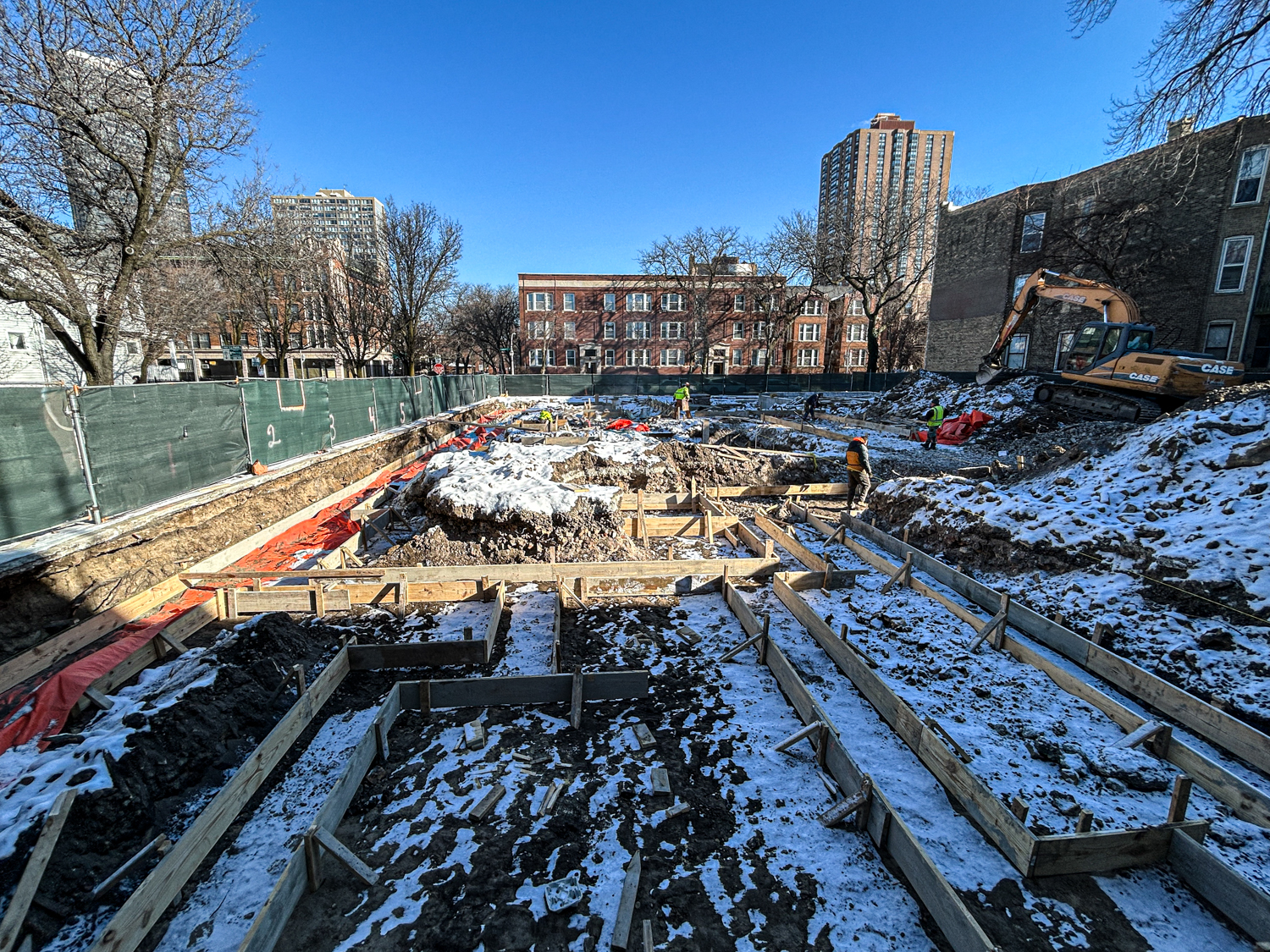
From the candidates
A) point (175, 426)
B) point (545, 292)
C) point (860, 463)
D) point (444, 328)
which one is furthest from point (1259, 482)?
point (444, 328)

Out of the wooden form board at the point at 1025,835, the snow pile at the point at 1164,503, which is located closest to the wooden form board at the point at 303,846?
the wooden form board at the point at 1025,835

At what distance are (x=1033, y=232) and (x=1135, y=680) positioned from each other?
99.9 feet

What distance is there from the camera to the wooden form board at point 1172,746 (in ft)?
11.6

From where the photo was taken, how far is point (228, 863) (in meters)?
3.39

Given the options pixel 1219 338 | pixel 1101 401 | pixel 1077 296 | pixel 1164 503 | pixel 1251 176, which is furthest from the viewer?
pixel 1219 338

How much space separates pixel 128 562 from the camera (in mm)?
7070

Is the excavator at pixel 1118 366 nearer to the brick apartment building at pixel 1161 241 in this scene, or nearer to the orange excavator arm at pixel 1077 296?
the orange excavator arm at pixel 1077 296

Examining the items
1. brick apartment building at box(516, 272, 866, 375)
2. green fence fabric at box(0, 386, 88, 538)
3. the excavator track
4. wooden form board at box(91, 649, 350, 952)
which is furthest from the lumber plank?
brick apartment building at box(516, 272, 866, 375)

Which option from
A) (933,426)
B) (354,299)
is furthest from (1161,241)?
(354,299)

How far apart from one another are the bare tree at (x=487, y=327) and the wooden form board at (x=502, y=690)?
47848 millimetres

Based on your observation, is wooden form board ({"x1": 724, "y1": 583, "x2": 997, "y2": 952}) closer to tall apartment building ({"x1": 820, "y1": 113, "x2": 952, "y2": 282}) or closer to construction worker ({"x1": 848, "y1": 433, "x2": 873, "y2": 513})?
construction worker ({"x1": 848, "y1": 433, "x2": 873, "y2": 513})

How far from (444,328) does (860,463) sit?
170 feet

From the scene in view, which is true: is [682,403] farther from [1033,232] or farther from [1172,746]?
[1172,746]

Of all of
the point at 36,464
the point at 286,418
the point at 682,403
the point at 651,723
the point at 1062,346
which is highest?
the point at 1062,346
